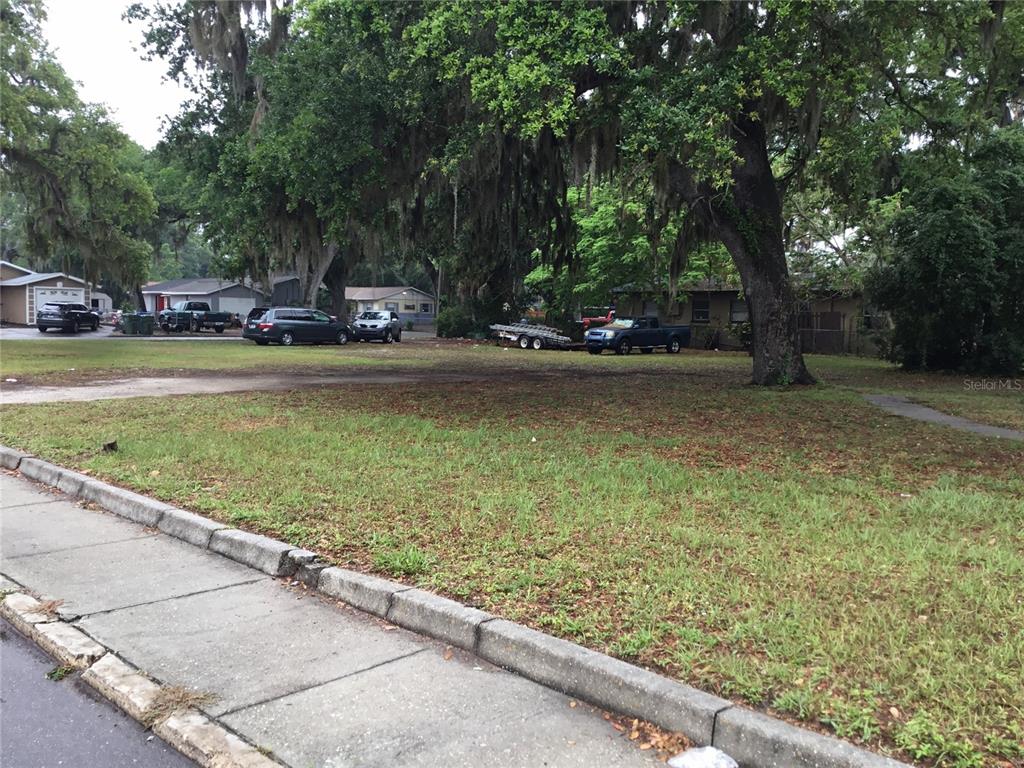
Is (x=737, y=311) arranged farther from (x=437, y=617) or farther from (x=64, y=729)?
(x=64, y=729)

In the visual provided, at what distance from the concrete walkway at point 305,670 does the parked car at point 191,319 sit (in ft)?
139

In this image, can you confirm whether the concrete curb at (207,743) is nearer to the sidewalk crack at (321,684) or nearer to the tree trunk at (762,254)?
the sidewalk crack at (321,684)

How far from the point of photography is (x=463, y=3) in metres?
10.7

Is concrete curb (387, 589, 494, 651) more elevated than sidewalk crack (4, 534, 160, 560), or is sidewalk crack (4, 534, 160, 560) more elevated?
concrete curb (387, 589, 494, 651)

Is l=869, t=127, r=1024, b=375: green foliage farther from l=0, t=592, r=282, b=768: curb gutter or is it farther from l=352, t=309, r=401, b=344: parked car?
l=352, t=309, r=401, b=344: parked car

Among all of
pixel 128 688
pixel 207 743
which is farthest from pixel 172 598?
pixel 207 743

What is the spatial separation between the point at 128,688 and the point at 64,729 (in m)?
0.30

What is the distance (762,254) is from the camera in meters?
16.0

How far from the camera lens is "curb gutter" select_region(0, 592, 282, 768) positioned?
121 inches

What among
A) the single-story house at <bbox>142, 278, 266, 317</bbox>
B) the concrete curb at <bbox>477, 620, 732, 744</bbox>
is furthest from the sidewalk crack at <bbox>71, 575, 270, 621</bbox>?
the single-story house at <bbox>142, 278, 266, 317</bbox>

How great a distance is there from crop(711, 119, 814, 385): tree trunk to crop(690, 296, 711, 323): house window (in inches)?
857

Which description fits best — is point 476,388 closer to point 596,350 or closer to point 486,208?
point 486,208

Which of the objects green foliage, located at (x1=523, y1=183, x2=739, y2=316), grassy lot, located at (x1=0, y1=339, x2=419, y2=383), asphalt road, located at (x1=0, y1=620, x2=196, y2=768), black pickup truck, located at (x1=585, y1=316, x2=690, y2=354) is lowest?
asphalt road, located at (x1=0, y1=620, x2=196, y2=768)

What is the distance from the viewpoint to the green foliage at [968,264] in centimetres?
1886
